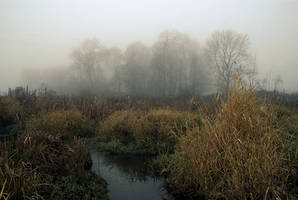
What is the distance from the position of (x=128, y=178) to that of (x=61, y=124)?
3840 mm

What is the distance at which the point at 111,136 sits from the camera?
6988 millimetres

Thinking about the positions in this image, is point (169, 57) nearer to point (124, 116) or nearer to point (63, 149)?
point (124, 116)

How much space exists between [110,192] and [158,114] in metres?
4.45

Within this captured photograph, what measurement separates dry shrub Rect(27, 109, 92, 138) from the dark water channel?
5.86 feet

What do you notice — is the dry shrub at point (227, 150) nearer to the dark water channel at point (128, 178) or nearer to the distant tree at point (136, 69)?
the dark water channel at point (128, 178)

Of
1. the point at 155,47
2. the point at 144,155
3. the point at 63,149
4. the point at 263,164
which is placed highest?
the point at 155,47

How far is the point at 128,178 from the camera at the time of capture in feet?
14.2

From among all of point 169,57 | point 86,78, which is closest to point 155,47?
point 169,57

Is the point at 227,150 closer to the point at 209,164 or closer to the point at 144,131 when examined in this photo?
the point at 209,164

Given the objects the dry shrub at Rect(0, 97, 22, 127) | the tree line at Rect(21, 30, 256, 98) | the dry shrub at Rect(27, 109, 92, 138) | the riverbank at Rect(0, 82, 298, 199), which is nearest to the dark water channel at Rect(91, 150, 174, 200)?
the riverbank at Rect(0, 82, 298, 199)

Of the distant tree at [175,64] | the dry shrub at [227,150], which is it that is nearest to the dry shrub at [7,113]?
the dry shrub at [227,150]

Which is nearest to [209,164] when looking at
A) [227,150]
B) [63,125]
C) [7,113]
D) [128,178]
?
[227,150]

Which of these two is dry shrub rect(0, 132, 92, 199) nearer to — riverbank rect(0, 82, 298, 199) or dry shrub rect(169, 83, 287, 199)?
riverbank rect(0, 82, 298, 199)

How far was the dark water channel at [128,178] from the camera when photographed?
3.60 m
